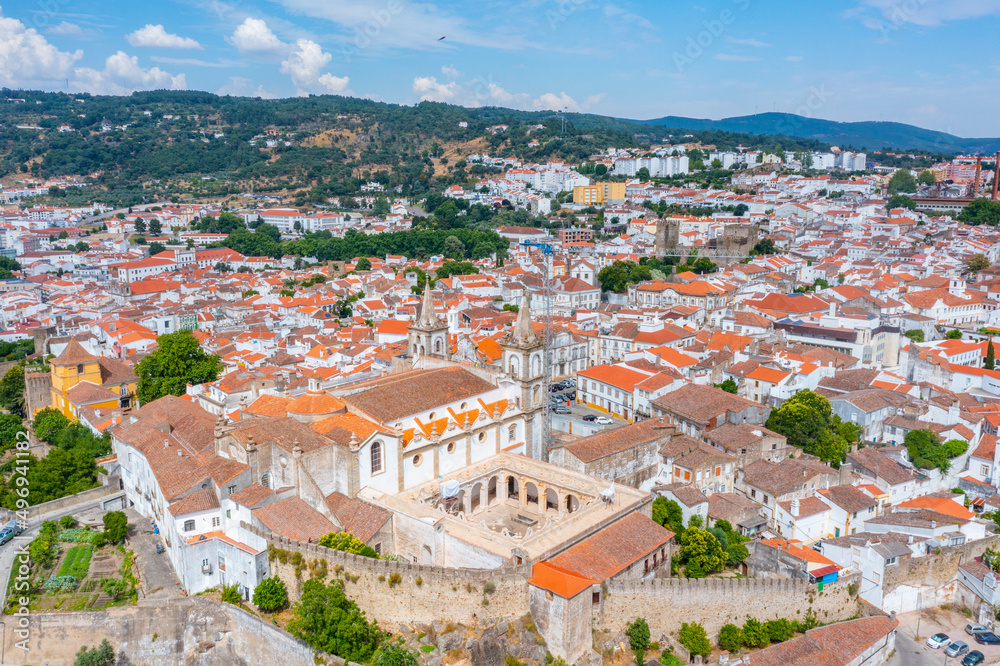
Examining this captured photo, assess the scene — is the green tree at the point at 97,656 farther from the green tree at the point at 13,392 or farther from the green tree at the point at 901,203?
the green tree at the point at 901,203

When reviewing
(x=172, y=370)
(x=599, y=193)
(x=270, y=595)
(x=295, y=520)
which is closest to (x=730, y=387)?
(x=295, y=520)

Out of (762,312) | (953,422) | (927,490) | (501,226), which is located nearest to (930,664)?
(927,490)

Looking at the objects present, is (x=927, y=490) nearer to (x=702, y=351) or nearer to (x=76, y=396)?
(x=702, y=351)

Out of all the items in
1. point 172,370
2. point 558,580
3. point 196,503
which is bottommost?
point 558,580

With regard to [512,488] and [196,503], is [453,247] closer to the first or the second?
[512,488]

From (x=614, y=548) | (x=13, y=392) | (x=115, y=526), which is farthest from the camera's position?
(x=13, y=392)

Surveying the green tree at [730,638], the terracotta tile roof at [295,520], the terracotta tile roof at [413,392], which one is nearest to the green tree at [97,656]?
the terracotta tile roof at [295,520]
